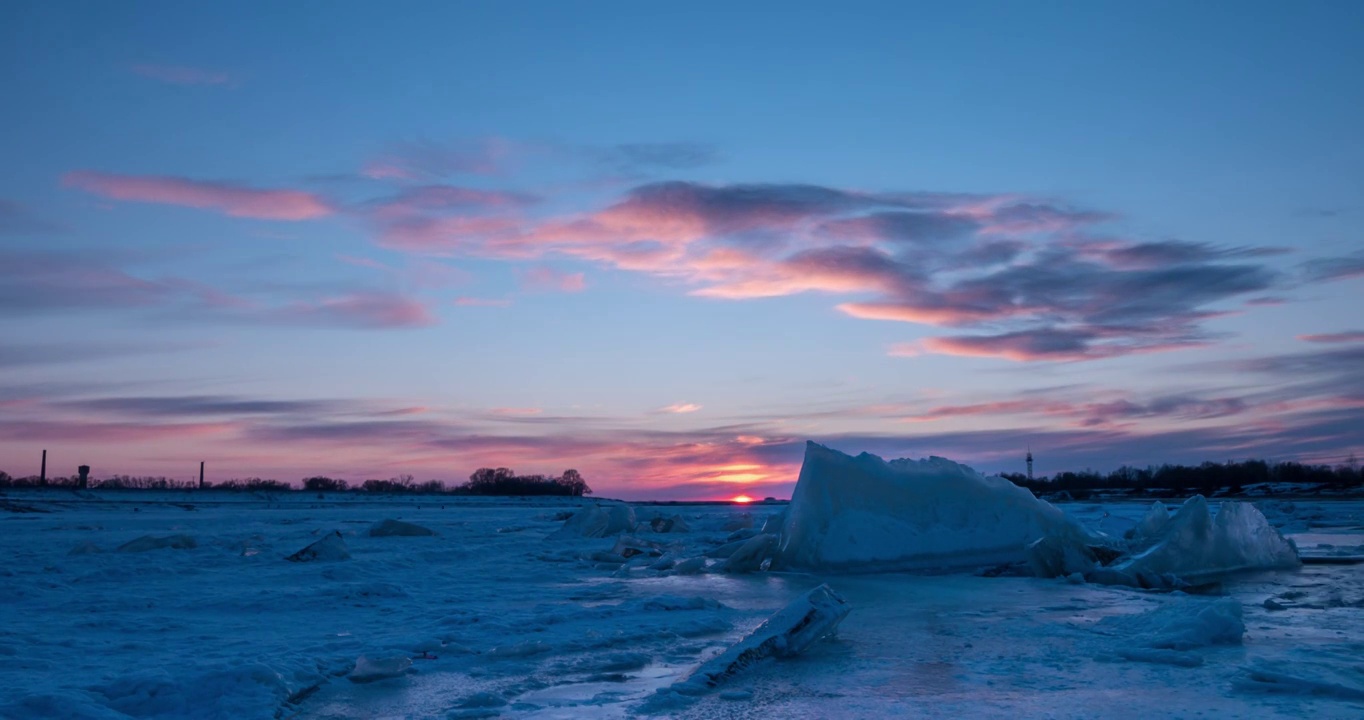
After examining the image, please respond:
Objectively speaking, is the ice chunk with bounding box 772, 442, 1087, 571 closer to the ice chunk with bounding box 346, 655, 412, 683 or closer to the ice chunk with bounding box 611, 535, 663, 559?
the ice chunk with bounding box 611, 535, 663, 559

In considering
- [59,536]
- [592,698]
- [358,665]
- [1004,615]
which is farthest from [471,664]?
[59,536]

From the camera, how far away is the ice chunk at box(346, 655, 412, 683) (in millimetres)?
4719

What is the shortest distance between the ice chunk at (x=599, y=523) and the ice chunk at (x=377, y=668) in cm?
1387

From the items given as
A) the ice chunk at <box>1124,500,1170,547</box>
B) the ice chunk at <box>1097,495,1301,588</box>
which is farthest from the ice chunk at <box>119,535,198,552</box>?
the ice chunk at <box>1124,500,1170,547</box>

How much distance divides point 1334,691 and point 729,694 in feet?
9.23

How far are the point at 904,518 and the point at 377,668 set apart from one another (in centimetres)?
796

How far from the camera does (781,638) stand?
5.30 metres

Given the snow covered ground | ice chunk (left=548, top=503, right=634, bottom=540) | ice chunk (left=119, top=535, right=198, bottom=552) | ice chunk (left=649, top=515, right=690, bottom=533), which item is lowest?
ice chunk (left=649, top=515, right=690, bottom=533)

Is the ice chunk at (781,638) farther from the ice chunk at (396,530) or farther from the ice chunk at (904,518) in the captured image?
the ice chunk at (396,530)

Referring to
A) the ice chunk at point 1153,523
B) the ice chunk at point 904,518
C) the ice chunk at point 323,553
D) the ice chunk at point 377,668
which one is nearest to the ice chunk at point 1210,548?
the ice chunk at point 904,518

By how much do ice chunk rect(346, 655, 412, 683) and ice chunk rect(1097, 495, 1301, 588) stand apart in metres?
7.84

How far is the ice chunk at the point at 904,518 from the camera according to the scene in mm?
11039

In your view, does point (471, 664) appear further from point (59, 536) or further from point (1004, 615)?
point (59, 536)

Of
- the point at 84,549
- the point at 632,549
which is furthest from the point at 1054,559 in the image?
the point at 84,549
